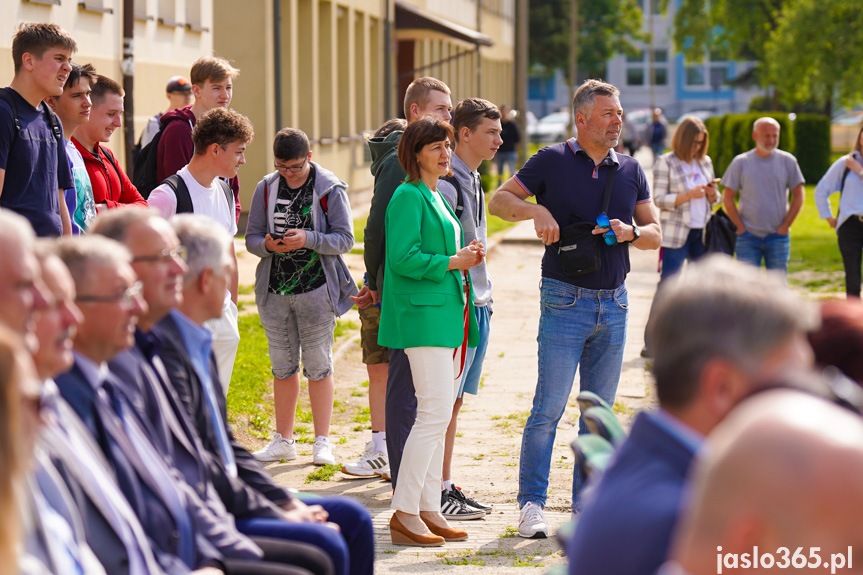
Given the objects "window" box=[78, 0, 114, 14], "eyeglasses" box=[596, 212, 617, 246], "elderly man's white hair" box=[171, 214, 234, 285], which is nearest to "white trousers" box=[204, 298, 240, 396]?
"eyeglasses" box=[596, 212, 617, 246]

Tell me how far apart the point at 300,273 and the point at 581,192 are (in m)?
1.95

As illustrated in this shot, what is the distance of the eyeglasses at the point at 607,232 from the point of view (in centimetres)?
582

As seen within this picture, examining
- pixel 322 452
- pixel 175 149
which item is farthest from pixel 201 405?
pixel 175 149

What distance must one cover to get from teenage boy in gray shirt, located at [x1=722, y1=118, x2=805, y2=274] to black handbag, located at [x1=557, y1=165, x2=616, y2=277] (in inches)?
215

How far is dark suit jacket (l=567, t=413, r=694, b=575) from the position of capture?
2.42 m

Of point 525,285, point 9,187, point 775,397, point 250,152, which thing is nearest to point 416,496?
point 9,187

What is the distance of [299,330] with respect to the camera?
7.19m

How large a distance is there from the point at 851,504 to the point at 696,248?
8.91 metres

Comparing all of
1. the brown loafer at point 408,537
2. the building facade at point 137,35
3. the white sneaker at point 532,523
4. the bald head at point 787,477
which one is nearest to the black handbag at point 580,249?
the white sneaker at point 532,523

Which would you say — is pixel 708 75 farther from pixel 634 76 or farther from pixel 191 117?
pixel 191 117

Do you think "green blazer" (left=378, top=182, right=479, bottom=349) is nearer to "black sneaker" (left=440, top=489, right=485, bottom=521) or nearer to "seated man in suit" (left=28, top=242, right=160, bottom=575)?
"black sneaker" (left=440, top=489, right=485, bottom=521)

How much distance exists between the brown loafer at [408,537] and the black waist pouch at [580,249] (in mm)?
1459

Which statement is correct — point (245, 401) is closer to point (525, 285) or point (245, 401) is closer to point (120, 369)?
point (120, 369)

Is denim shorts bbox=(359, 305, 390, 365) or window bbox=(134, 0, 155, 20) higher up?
window bbox=(134, 0, 155, 20)
